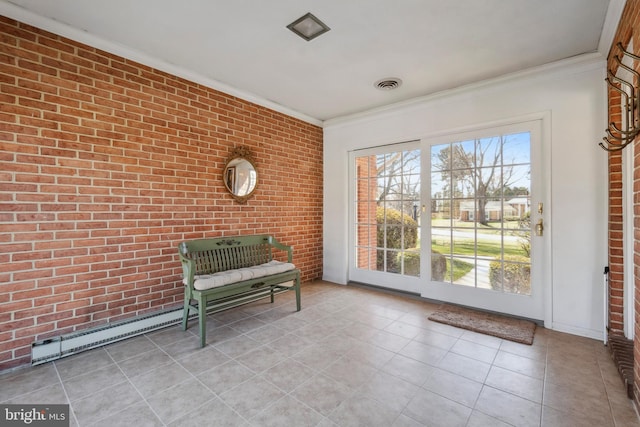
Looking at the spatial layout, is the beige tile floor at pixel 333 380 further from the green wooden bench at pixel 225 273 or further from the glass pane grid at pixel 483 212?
the glass pane grid at pixel 483 212

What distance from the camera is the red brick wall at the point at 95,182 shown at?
2.20 m

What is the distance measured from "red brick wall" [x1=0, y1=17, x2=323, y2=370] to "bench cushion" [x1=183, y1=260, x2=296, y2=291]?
57 centimetres

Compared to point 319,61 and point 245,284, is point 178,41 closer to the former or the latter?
point 319,61

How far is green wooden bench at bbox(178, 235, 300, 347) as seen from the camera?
2686mm

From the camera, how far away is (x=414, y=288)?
394cm

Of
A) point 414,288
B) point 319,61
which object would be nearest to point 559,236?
point 414,288

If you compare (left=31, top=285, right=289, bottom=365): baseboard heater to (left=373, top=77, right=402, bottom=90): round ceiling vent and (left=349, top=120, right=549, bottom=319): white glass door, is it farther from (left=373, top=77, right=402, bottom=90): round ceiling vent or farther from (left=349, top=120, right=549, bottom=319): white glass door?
(left=373, top=77, right=402, bottom=90): round ceiling vent

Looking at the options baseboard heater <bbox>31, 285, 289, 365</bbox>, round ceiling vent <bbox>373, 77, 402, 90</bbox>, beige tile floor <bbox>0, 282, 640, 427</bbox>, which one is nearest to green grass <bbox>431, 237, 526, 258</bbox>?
beige tile floor <bbox>0, 282, 640, 427</bbox>

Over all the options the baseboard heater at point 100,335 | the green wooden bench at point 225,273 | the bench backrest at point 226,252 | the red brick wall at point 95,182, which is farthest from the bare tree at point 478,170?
the baseboard heater at point 100,335

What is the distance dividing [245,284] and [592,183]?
136 inches

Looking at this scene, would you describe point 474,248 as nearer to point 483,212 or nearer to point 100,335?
point 483,212

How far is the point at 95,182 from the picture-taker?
101 inches

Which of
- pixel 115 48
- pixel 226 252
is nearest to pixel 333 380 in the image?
pixel 226 252

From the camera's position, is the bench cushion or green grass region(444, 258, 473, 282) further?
green grass region(444, 258, 473, 282)
